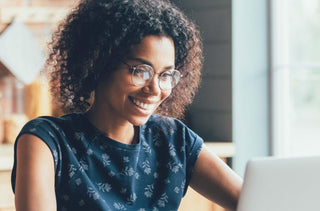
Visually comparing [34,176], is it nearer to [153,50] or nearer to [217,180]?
[153,50]

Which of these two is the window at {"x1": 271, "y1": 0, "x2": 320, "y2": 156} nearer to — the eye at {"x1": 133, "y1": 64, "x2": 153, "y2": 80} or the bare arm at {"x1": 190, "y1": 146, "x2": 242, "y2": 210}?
the bare arm at {"x1": 190, "y1": 146, "x2": 242, "y2": 210}

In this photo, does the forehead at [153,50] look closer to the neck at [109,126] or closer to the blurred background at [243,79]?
the neck at [109,126]

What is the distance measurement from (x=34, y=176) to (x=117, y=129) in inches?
9.9

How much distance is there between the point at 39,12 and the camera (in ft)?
8.47

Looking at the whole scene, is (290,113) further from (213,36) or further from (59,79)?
(59,79)

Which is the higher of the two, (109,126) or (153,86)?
(153,86)

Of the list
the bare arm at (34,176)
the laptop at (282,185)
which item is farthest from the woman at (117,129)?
the laptop at (282,185)

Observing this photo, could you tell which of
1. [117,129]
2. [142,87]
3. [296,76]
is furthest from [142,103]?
[296,76]

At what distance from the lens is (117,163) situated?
4.10 ft

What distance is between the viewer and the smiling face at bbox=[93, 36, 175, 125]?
45.0 inches

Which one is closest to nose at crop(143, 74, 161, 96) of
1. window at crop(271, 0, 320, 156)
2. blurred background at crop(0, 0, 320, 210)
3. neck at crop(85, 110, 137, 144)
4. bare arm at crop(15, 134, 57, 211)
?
neck at crop(85, 110, 137, 144)

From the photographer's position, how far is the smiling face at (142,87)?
3.75 feet

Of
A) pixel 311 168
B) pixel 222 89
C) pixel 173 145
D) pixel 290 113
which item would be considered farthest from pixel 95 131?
pixel 290 113

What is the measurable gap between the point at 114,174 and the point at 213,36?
1447 millimetres
